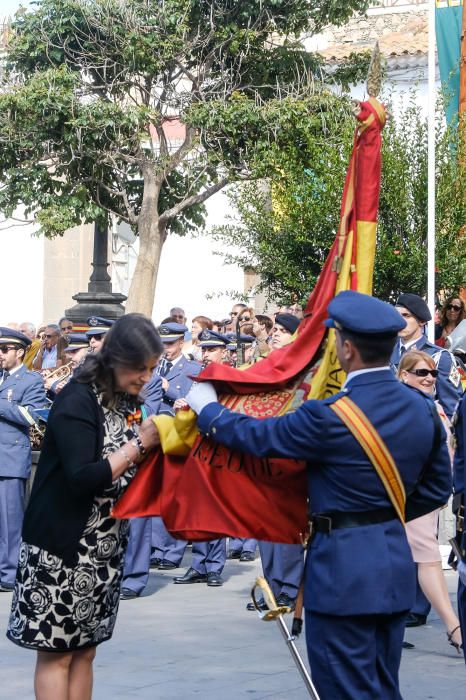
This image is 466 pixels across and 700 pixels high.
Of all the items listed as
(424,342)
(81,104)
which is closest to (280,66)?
(81,104)

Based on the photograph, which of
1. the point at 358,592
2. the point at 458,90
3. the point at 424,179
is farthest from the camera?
the point at 458,90

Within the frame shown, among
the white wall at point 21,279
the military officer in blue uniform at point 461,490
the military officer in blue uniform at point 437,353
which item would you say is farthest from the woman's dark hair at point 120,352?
the white wall at point 21,279

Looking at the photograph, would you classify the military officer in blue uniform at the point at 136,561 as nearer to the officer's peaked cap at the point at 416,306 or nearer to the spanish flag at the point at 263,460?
the officer's peaked cap at the point at 416,306

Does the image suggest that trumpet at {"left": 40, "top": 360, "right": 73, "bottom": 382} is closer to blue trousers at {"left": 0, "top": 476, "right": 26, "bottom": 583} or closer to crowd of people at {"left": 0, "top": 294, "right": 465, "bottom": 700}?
blue trousers at {"left": 0, "top": 476, "right": 26, "bottom": 583}

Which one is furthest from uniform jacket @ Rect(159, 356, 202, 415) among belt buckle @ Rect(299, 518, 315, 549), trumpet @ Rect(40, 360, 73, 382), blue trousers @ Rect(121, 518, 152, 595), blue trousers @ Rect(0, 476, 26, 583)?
belt buckle @ Rect(299, 518, 315, 549)

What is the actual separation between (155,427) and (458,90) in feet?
40.3

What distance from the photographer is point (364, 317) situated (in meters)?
3.93

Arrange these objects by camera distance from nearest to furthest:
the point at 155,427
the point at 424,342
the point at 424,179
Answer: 1. the point at 155,427
2. the point at 424,342
3. the point at 424,179

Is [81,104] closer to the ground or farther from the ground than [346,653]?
farther from the ground

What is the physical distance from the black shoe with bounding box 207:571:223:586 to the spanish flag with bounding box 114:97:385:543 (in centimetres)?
504

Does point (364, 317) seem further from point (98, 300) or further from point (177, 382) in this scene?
point (98, 300)

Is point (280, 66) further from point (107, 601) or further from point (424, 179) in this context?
point (107, 601)

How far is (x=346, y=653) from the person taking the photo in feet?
12.8

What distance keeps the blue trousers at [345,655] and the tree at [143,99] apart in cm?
1502
